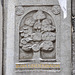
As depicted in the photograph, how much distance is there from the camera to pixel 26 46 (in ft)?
14.5

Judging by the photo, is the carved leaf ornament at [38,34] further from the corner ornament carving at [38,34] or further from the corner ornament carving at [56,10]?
the corner ornament carving at [56,10]

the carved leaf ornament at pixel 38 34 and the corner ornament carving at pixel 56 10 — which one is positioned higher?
the corner ornament carving at pixel 56 10

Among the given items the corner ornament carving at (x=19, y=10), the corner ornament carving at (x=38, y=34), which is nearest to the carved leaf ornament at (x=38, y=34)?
the corner ornament carving at (x=38, y=34)

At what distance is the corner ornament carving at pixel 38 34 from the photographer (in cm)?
441

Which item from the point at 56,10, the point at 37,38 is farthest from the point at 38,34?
the point at 56,10

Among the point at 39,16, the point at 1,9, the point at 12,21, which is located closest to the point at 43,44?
the point at 39,16

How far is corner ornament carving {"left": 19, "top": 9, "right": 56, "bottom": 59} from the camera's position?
441 centimetres

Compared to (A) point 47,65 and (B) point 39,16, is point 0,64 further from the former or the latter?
(B) point 39,16

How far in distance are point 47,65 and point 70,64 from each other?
633 millimetres

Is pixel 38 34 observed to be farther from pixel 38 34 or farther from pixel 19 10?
pixel 19 10

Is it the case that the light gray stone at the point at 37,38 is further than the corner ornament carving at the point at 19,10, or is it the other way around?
A: the corner ornament carving at the point at 19,10

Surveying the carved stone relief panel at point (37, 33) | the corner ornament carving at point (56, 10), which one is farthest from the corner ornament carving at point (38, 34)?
the corner ornament carving at point (56, 10)

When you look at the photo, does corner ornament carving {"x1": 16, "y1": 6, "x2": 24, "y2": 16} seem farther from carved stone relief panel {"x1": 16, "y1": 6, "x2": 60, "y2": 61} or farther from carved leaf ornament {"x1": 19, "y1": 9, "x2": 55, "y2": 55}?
carved leaf ornament {"x1": 19, "y1": 9, "x2": 55, "y2": 55}

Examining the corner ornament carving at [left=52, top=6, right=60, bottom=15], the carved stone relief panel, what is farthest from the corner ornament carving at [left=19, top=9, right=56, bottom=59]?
the corner ornament carving at [left=52, top=6, right=60, bottom=15]
